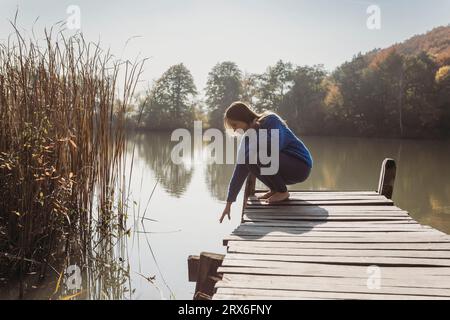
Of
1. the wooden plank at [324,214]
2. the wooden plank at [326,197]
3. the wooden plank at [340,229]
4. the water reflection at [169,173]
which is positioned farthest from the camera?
the water reflection at [169,173]

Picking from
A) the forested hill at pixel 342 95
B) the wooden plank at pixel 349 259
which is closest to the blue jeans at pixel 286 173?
the wooden plank at pixel 349 259

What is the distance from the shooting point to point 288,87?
32.0 m

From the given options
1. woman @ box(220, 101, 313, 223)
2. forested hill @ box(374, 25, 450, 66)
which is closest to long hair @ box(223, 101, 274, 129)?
woman @ box(220, 101, 313, 223)

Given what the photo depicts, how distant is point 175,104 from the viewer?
97.4 feet

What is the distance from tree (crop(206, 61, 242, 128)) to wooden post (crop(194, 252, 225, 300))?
27975 millimetres

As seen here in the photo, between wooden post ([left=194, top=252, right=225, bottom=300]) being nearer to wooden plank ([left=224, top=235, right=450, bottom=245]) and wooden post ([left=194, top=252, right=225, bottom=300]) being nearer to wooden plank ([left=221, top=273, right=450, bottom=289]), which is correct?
wooden plank ([left=224, top=235, right=450, bottom=245])

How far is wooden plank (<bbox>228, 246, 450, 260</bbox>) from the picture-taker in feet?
7.62

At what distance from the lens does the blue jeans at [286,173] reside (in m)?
3.54

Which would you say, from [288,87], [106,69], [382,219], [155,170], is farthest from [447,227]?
[288,87]

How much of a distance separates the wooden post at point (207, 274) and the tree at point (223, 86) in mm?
27975

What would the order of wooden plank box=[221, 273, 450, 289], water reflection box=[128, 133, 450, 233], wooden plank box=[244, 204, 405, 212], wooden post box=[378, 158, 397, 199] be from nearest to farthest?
wooden plank box=[221, 273, 450, 289] → wooden plank box=[244, 204, 405, 212] → wooden post box=[378, 158, 397, 199] → water reflection box=[128, 133, 450, 233]

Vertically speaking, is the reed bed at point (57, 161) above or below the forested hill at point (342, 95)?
below

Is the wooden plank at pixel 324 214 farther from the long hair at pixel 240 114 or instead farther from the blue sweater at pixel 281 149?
the long hair at pixel 240 114
